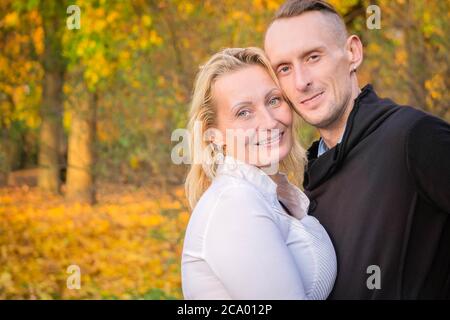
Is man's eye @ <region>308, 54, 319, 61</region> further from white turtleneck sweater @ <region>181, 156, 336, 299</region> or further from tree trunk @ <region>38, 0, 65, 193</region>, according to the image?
tree trunk @ <region>38, 0, 65, 193</region>

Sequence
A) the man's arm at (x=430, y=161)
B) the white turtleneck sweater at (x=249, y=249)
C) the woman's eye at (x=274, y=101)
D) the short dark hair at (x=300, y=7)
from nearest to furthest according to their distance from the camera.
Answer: the white turtleneck sweater at (x=249, y=249) → the man's arm at (x=430, y=161) → the woman's eye at (x=274, y=101) → the short dark hair at (x=300, y=7)

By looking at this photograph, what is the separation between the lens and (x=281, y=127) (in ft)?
10.2

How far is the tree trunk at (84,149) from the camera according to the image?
30.5ft

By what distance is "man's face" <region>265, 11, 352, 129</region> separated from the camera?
11.0 feet

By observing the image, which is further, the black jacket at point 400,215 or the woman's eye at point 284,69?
the woman's eye at point 284,69

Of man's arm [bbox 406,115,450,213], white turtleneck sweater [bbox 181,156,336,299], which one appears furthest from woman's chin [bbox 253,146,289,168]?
man's arm [bbox 406,115,450,213]

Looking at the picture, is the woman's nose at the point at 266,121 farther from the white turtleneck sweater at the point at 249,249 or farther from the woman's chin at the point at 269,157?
the white turtleneck sweater at the point at 249,249

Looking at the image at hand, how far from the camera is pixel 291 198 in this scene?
10.5 ft

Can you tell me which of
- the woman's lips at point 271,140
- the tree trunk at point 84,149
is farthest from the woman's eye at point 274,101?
the tree trunk at point 84,149

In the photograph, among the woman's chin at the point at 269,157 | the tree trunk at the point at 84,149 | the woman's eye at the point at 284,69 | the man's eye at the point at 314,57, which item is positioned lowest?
the tree trunk at the point at 84,149

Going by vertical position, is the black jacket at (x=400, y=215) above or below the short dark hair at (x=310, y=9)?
below

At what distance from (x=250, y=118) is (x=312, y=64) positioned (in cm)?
57

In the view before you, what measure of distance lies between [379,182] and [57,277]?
260 inches

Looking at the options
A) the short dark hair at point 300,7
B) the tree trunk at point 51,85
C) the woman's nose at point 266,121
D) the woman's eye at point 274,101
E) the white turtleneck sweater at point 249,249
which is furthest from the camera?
the tree trunk at point 51,85
